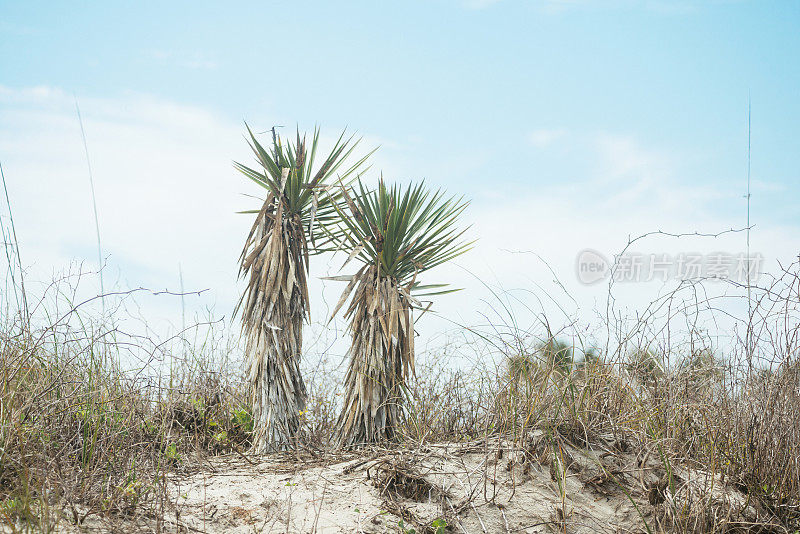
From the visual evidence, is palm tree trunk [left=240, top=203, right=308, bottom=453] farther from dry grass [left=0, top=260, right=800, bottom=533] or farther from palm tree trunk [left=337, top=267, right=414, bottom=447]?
dry grass [left=0, top=260, right=800, bottom=533]

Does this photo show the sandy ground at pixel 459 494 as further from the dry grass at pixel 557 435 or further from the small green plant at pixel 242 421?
the small green plant at pixel 242 421

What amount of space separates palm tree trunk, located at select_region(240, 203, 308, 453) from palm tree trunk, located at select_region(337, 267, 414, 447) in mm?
780

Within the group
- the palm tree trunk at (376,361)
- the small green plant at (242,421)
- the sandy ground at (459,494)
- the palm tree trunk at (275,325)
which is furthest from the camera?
the small green plant at (242,421)

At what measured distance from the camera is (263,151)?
7.44m

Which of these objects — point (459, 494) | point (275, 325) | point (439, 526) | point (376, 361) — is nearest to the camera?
point (439, 526)

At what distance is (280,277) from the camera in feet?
22.9

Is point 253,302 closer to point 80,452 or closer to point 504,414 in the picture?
point 80,452

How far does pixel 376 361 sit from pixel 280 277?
160cm

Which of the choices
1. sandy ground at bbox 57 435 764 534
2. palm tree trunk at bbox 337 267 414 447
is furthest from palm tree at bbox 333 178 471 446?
sandy ground at bbox 57 435 764 534

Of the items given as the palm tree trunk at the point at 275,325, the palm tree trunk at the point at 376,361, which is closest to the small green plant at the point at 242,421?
the palm tree trunk at the point at 275,325

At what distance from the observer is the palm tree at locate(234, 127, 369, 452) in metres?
6.82

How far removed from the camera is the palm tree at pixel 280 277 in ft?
22.4

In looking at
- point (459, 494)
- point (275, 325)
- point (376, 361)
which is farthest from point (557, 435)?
point (275, 325)

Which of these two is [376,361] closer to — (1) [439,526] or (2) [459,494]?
(2) [459,494]
